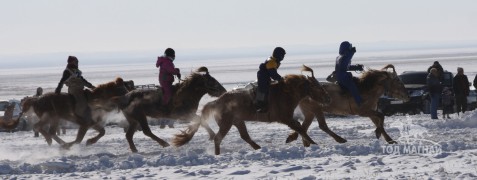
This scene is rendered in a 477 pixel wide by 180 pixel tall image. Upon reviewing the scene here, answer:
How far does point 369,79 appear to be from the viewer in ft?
A: 50.9

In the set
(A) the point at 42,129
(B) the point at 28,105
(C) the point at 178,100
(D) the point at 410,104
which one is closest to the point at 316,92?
(C) the point at 178,100

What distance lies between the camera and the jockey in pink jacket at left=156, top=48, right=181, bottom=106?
15.2 metres

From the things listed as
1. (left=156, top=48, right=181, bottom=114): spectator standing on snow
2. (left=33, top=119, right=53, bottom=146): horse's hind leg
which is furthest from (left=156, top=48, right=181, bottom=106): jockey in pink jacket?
(left=33, top=119, right=53, bottom=146): horse's hind leg

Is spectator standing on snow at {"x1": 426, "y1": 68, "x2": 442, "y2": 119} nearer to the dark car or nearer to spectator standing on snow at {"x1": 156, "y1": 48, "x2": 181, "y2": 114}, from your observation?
the dark car

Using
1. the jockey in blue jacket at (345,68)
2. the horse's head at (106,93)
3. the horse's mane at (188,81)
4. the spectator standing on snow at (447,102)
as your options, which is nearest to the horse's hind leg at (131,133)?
the horse's head at (106,93)

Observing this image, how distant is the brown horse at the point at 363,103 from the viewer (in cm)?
1498

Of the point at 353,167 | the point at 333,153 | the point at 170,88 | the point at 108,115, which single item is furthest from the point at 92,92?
the point at 353,167

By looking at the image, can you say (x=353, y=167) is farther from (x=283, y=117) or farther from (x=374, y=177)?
(x=283, y=117)

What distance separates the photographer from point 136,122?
51.7 feet

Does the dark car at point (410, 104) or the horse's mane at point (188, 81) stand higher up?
the horse's mane at point (188, 81)

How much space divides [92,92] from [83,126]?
0.74 metres

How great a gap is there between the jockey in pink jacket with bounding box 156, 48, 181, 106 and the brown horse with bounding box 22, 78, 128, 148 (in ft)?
4.19

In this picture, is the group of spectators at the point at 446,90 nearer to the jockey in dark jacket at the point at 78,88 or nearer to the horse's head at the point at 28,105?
the jockey in dark jacket at the point at 78,88

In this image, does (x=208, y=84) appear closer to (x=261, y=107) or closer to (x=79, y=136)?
(x=261, y=107)
